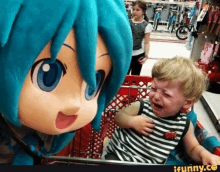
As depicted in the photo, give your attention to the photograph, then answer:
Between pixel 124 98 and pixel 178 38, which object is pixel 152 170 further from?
pixel 178 38

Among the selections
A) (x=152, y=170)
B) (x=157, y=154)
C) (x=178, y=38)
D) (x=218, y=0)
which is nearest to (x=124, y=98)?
(x=157, y=154)

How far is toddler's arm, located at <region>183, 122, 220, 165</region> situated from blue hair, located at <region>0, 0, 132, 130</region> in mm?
621

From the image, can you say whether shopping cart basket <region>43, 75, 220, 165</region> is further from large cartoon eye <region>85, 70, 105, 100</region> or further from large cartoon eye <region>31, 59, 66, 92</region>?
large cartoon eye <region>31, 59, 66, 92</region>

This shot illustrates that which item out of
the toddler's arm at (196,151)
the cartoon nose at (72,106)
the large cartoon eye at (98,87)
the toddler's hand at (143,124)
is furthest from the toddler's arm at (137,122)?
the cartoon nose at (72,106)

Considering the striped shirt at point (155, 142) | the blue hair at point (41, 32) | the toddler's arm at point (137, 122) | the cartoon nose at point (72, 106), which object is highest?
the blue hair at point (41, 32)

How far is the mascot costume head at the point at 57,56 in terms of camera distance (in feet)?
1.85

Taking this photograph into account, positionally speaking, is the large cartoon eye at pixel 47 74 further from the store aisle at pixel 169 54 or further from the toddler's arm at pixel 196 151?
the store aisle at pixel 169 54

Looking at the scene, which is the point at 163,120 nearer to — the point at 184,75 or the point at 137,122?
the point at 137,122

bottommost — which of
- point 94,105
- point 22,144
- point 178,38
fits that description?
point 178,38

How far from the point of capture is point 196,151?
109 centimetres

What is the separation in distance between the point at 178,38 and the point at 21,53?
6.33m

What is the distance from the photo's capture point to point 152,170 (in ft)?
2.12

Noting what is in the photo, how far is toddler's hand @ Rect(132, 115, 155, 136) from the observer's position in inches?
43.4

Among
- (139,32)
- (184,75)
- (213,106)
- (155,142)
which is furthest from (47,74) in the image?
(213,106)
